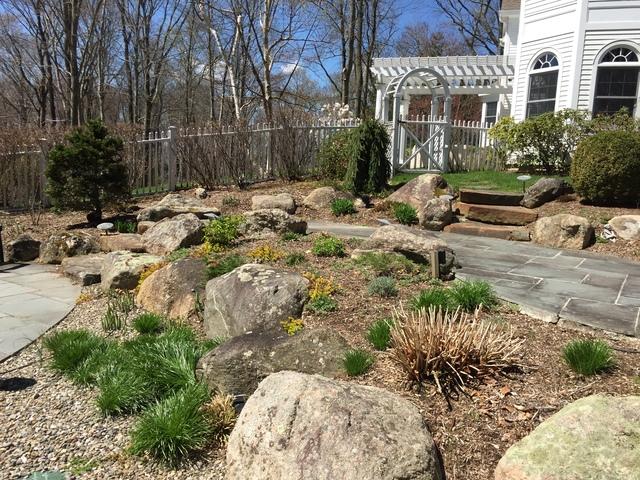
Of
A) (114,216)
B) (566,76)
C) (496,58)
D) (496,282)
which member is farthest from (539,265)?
(496,58)

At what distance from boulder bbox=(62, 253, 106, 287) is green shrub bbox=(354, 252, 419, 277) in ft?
11.2

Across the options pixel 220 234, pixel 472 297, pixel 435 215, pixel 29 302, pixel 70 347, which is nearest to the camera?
pixel 70 347

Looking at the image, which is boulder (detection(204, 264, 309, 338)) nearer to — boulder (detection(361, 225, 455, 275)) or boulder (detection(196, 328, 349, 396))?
boulder (detection(196, 328, 349, 396))

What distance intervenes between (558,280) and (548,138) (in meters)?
8.60

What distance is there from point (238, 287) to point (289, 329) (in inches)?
30.5

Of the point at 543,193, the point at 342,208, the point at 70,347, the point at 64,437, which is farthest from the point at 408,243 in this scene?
the point at 543,193

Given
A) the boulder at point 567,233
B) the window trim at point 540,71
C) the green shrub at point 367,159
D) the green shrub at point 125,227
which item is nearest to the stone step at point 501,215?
the boulder at point 567,233

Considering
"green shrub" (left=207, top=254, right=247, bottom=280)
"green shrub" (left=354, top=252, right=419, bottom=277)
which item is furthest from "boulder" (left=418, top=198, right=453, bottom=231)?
"green shrub" (left=207, top=254, right=247, bottom=280)

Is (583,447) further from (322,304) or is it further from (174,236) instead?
(174,236)

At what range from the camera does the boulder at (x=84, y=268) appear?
6738 mm

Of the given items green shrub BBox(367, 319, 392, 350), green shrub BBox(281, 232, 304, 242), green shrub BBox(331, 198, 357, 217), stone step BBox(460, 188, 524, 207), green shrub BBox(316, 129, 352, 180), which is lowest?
green shrub BBox(367, 319, 392, 350)

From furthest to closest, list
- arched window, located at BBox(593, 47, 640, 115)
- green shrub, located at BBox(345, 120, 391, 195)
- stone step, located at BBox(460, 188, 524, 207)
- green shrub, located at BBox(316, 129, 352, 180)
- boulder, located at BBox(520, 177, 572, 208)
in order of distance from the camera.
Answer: arched window, located at BBox(593, 47, 640, 115) → green shrub, located at BBox(316, 129, 352, 180) → green shrub, located at BBox(345, 120, 391, 195) → stone step, located at BBox(460, 188, 524, 207) → boulder, located at BBox(520, 177, 572, 208)

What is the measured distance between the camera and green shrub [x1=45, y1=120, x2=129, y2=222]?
9.66 m

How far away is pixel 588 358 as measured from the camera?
10.8 ft
